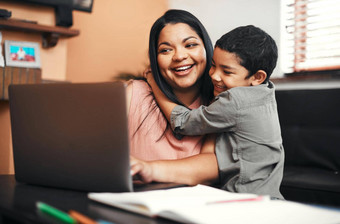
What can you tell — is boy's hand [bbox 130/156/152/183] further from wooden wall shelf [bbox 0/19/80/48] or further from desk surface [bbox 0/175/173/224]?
wooden wall shelf [bbox 0/19/80/48]

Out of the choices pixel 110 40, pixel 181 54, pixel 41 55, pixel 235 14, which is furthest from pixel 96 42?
pixel 181 54

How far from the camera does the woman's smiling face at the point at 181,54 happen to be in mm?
1363

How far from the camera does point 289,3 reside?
316 centimetres

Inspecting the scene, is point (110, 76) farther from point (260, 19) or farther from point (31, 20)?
point (260, 19)

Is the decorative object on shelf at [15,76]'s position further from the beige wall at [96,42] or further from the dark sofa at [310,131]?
the dark sofa at [310,131]

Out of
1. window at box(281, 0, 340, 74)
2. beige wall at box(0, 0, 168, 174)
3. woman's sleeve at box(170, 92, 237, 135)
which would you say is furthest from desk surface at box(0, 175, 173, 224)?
window at box(281, 0, 340, 74)

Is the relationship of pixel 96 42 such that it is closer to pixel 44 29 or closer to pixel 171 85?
pixel 44 29

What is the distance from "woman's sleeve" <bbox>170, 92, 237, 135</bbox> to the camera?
43.8 inches

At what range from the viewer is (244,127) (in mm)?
1114

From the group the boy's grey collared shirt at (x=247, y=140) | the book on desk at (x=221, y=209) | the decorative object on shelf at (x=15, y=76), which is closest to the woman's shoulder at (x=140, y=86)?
the boy's grey collared shirt at (x=247, y=140)

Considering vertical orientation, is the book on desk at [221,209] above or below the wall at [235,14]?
below

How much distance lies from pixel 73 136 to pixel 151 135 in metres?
0.55

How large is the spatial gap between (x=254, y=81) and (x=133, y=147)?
0.46 meters

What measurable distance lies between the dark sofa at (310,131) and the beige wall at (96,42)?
151cm
